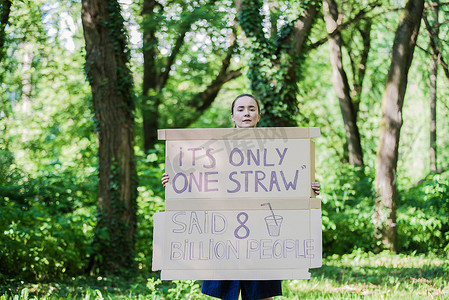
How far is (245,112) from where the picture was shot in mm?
3520

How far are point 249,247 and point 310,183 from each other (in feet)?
1.79

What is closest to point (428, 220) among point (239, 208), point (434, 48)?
point (434, 48)

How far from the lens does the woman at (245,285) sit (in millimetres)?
3449

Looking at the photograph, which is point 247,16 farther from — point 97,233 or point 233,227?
point 233,227

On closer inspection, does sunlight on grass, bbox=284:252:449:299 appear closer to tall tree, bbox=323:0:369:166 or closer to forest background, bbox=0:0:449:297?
forest background, bbox=0:0:449:297

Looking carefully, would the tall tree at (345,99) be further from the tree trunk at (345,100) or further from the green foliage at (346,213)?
the green foliage at (346,213)

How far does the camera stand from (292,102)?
8.17 metres

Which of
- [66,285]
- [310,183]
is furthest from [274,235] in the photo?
[66,285]

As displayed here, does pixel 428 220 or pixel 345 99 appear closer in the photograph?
pixel 428 220

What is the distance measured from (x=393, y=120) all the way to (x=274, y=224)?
6.08 meters

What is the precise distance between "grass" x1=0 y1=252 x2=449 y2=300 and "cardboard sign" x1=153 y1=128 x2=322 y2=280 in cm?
116

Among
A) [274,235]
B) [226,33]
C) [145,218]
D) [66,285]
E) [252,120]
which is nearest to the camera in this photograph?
[274,235]

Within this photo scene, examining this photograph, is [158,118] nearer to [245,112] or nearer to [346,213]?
[346,213]

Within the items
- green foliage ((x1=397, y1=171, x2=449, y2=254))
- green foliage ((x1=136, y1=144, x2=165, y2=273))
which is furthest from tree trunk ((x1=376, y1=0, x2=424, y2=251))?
green foliage ((x1=136, y1=144, x2=165, y2=273))
